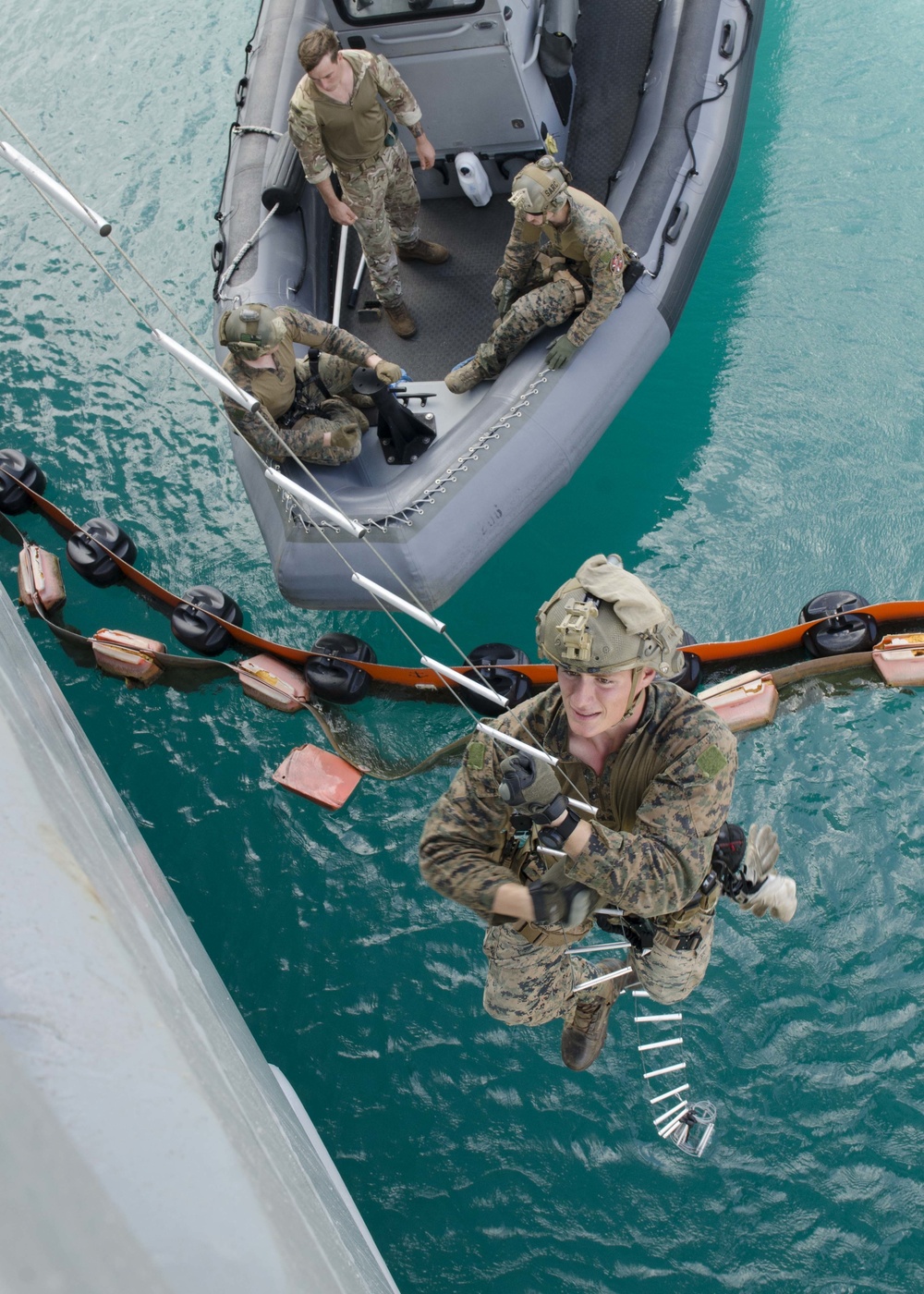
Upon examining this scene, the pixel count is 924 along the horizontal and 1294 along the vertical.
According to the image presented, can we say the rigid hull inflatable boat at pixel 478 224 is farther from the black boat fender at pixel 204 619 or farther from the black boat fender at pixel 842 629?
the black boat fender at pixel 842 629

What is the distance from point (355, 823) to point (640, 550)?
1.63m

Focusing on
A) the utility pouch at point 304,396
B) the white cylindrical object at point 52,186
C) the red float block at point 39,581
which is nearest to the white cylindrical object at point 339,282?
the utility pouch at point 304,396

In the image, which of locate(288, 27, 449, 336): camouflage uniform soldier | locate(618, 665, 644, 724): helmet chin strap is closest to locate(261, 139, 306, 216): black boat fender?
locate(288, 27, 449, 336): camouflage uniform soldier

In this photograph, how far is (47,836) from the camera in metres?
1.62

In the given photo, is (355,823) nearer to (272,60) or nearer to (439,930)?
(439,930)

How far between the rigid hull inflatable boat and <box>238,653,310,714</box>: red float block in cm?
29

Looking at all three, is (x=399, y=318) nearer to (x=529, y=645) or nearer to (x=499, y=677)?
(x=529, y=645)

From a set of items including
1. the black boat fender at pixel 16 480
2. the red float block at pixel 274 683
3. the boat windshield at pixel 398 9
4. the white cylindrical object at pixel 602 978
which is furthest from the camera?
the black boat fender at pixel 16 480

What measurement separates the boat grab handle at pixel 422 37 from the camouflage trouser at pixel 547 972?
369cm

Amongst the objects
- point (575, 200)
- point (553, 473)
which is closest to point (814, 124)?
point (575, 200)

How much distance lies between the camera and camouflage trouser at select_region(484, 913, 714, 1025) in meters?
2.44

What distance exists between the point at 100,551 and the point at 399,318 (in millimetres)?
1672

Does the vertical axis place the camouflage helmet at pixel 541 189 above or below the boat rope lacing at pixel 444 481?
above

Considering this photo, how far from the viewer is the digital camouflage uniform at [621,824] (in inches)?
75.0
